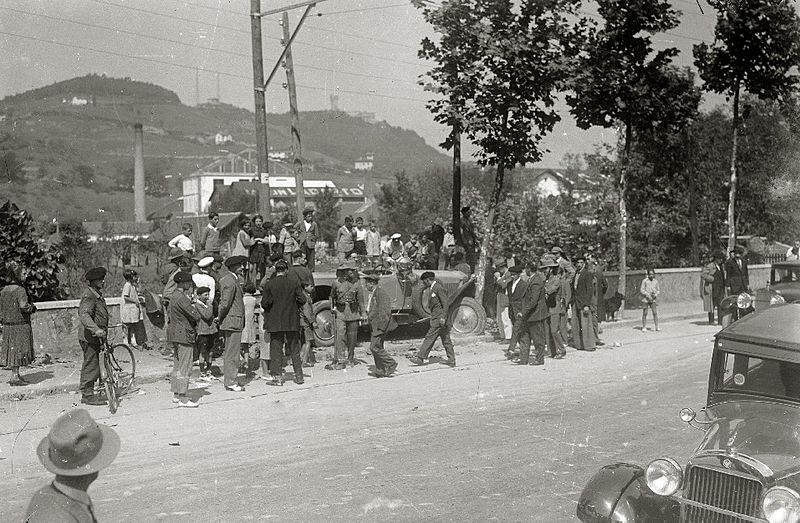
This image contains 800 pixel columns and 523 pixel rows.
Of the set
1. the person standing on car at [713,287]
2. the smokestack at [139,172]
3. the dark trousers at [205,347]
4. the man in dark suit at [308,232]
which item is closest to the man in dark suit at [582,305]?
the person standing on car at [713,287]

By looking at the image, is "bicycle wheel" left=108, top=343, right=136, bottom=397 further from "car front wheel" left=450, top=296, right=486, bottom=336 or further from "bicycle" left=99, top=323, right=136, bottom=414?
"car front wheel" left=450, top=296, right=486, bottom=336

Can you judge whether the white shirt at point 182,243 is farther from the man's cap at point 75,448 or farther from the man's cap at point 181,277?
the man's cap at point 75,448

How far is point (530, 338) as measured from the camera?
14.5 m

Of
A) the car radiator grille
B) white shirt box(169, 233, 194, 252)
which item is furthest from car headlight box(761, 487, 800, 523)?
white shirt box(169, 233, 194, 252)

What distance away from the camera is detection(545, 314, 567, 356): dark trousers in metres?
15.0

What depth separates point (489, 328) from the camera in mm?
18328

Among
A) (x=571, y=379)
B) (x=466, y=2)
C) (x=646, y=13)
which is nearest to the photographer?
(x=571, y=379)

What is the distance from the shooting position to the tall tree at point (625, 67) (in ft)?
61.7

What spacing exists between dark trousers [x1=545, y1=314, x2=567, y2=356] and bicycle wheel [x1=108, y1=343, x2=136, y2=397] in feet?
23.8

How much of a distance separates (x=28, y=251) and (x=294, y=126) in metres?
8.97

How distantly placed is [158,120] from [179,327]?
168 m

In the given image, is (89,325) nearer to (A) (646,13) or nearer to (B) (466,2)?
(B) (466,2)

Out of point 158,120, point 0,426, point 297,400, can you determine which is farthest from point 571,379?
point 158,120

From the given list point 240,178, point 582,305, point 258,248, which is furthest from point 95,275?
point 240,178
